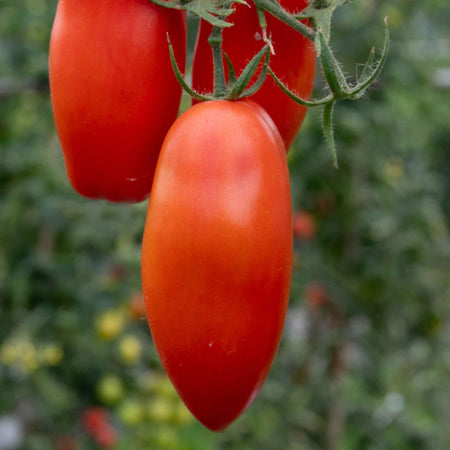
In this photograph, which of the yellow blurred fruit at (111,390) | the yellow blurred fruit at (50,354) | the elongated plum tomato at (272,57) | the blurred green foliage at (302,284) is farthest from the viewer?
the yellow blurred fruit at (111,390)

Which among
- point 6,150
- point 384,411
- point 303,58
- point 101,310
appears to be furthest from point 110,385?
point 303,58

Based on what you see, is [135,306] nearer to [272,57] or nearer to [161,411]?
[161,411]

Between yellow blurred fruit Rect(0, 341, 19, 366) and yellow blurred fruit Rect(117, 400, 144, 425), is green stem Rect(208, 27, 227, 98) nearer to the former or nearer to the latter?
yellow blurred fruit Rect(0, 341, 19, 366)

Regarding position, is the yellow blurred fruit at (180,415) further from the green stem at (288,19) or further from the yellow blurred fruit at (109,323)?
the green stem at (288,19)

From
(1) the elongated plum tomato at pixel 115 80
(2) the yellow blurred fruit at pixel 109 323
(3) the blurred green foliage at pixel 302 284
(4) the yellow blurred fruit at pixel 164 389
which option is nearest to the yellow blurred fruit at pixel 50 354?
(3) the blurred green foliage at pixel 302 284

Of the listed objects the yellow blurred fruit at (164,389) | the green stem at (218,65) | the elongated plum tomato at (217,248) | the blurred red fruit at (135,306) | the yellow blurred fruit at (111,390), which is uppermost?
the green stem at (218,65)

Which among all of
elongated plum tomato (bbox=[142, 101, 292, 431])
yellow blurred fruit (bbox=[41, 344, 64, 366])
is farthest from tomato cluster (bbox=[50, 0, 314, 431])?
yellow blurred fruit (bbox=[41, 344, 64, 366])

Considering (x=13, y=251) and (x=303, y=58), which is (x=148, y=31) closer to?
(x=303, y=58)
